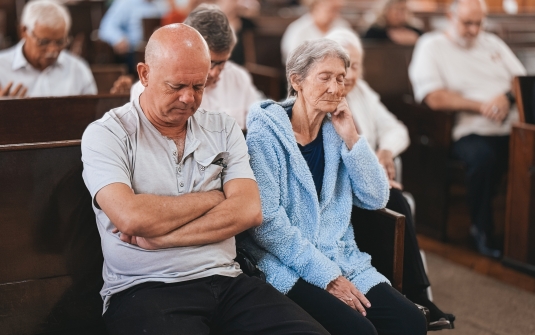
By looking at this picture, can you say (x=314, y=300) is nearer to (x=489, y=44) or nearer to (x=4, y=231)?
(x=4, y=231)

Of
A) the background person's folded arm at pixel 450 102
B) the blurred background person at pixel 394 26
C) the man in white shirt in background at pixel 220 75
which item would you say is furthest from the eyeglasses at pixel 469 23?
the man in white shirt in background at pixel 220 75

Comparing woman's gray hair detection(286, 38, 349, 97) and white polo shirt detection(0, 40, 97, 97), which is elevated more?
woman's gray hair detection(286, 38, 349, 97)

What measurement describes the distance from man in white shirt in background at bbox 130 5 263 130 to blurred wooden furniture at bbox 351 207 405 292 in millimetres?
563

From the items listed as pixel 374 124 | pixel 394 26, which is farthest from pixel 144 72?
pixel 394 26

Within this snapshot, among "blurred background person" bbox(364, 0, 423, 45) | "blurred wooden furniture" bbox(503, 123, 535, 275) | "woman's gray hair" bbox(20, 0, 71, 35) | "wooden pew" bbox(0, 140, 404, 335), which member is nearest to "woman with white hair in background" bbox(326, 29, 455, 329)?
"blurred wooden furniture" bbox(503, 123, 535, 275)

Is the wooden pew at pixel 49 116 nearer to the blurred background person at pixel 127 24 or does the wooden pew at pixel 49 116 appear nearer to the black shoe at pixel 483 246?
the black shoe at pixel 483 246

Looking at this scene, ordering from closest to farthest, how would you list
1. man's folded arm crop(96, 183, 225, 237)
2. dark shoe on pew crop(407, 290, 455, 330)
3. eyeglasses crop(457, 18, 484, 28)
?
man's folded arm crop(96, 183, 225, 237) < dark shoe on pew crop(407, 290, 455, 330) < eyeglasses crop(457, 18, 484, 28)

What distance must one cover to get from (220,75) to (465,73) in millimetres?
1614

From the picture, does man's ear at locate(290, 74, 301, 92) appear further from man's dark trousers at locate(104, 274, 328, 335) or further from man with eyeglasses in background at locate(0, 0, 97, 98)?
man with eyeglasses in background at locate(0, 0, 97, 98)

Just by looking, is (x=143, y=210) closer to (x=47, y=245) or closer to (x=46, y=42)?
(x=47, y=245)

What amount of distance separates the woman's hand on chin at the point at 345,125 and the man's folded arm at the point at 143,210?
0.58 meters

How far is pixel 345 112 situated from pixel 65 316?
1.01m

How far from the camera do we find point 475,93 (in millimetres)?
3715

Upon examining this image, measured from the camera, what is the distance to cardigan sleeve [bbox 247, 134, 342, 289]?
1.94 meters
